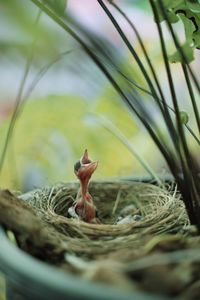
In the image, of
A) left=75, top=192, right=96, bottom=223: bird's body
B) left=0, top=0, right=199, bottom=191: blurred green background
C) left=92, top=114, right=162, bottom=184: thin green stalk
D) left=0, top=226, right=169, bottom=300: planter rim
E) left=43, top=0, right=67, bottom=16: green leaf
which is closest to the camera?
left=0, top=226, right=169, bottom=300: planter rim

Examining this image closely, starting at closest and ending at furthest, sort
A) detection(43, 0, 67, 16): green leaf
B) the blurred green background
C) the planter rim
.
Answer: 1. the planter rim
2. detection(43, 0, 67, 16): green leaf
3. the blurred green background

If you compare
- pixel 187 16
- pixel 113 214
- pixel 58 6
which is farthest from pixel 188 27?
pixel 113 214

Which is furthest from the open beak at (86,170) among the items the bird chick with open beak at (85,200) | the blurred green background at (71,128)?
the blurred green background at (71,128)

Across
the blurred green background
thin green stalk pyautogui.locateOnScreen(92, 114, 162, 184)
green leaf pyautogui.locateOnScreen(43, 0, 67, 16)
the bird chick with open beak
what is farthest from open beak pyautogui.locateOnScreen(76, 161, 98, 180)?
the blurred green background

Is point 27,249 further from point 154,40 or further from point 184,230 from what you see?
point 154,40

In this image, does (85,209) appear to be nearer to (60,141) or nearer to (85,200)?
(85,200)

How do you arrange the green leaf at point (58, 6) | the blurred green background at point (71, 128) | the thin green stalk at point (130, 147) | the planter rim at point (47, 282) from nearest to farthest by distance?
1. the planter rim at point (47, 282)
2. the green leaf at point (58, 6)
3. the thin green stalk at point (130, 147)
4. the blurred green background at point (71, 128)

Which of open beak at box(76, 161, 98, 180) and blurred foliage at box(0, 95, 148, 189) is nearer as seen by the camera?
open beak at box(76, 161, 98, 180)

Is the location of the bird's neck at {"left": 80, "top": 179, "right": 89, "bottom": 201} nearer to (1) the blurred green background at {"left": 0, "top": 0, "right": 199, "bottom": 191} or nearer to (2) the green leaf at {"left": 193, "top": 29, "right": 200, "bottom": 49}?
(2) the green leaf at {"left": 193, "top": 29, "right": 200, "bottom": 49}

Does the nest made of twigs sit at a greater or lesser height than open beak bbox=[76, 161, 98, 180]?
lesser

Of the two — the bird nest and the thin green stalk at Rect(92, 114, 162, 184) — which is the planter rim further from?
the thin green stalk at Rect(92, 114, 162, 184)

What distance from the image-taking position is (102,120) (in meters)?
0.79

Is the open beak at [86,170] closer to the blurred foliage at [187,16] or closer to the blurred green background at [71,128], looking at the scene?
the blurred foliage at [187,16]

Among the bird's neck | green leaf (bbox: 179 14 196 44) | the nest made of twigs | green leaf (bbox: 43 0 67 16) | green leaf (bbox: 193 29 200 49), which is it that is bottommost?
the nest made of twigs
